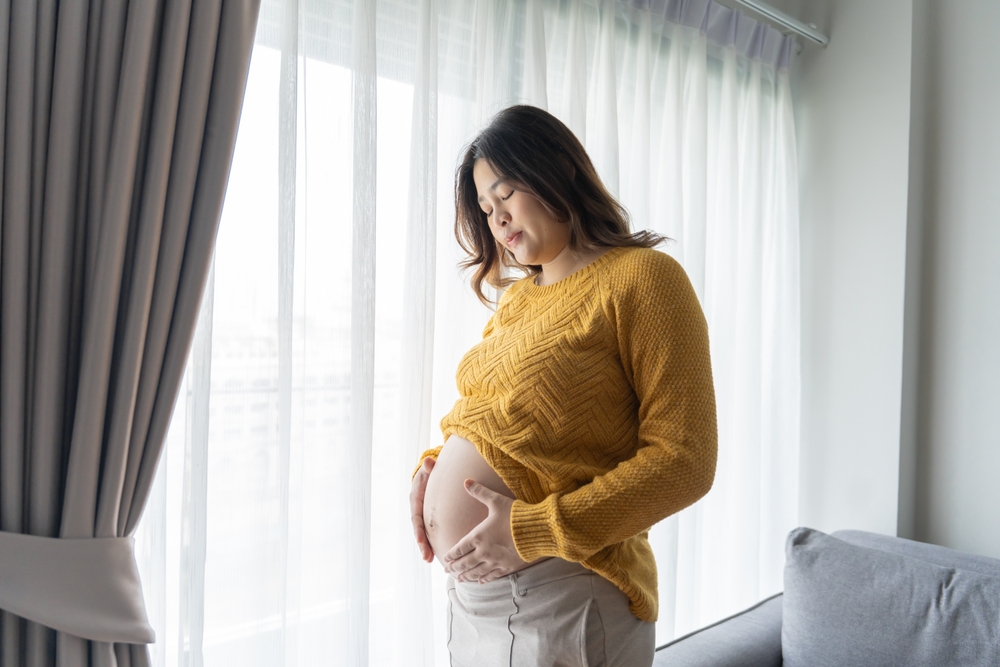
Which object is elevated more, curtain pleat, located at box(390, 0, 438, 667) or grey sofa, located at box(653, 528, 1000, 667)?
curtain pleat, located at box(390, 0, 438, 667)

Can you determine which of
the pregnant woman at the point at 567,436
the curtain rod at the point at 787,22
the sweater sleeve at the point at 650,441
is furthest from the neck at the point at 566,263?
the curtain rod at the point at 787,22

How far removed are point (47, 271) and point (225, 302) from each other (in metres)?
0.27

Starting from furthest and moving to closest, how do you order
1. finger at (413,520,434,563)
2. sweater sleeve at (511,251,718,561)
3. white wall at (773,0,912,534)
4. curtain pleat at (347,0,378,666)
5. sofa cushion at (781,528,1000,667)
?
white wall at (773,0,912,534)
sofa cushion at (781,528,1000,667)
curtain pleat at (347,0,378,666)
finger at (413,520,434,563)
sweater sleeve at (511,251,718,561)

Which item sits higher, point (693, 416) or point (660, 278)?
point (660, 278)

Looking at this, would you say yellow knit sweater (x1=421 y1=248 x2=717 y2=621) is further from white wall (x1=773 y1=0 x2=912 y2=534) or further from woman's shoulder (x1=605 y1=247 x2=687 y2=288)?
white wall (x1=773 y1=0 x2=912 y2=534)

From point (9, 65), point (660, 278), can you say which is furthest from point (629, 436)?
point (9, 65)

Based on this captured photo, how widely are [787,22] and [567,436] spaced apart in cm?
167

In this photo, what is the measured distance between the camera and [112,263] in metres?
0.97

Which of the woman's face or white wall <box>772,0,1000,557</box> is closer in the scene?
the woman's face

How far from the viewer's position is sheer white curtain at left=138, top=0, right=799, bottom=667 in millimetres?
1171

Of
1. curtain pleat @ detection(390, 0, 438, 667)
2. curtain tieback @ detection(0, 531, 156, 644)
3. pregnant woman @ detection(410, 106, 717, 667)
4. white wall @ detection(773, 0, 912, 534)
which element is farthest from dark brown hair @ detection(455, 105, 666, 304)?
white wall @ detection(773, 0, 912, 534)

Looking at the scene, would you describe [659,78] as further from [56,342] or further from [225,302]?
[56,342]

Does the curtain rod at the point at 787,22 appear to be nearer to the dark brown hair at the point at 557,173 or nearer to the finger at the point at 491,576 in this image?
the dark brown hair at the point at 557,173

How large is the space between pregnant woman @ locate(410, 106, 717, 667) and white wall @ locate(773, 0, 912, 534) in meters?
1.27
